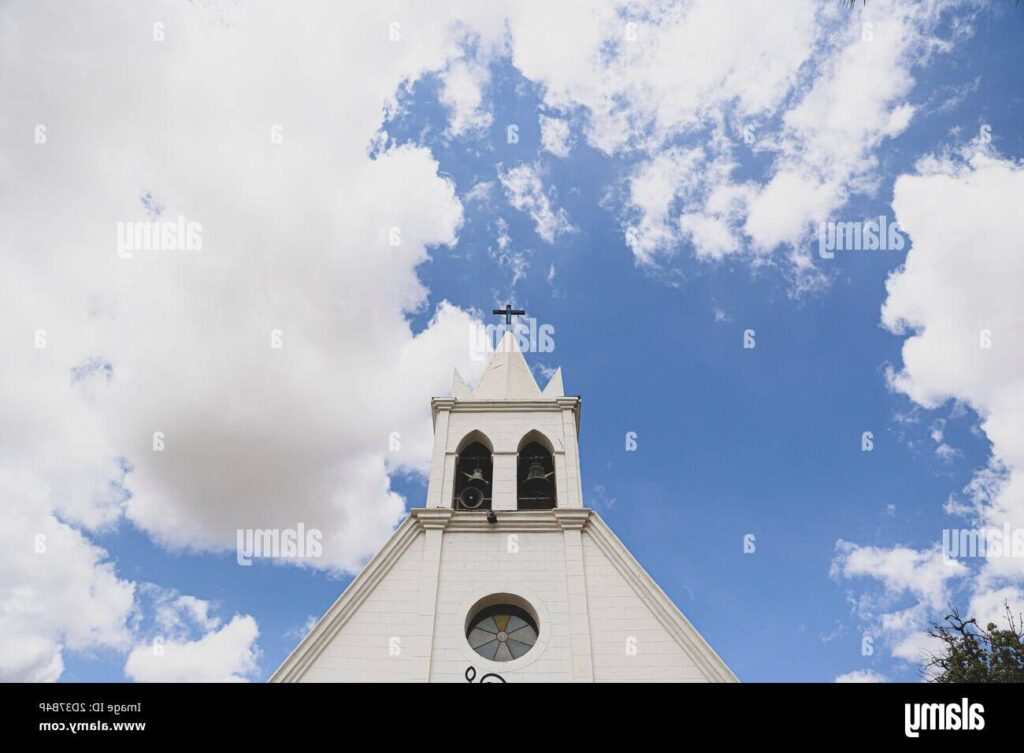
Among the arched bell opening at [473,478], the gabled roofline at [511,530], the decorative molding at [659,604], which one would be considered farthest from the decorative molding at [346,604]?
the decorative molding at [659,604]

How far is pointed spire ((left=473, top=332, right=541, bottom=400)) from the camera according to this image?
66.4 ft

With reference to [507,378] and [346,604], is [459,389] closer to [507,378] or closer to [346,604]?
[507,378]

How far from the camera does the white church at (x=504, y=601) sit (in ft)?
45.2

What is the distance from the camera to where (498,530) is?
16281mm

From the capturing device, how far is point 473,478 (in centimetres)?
1802

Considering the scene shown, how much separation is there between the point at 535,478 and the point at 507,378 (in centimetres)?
403

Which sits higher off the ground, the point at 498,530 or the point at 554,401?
the point at 554,401

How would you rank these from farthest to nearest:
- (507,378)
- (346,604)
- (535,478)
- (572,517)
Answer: (507,378)
(535,478)
(572,517)
(346,604)

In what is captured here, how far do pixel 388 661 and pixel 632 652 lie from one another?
5050mm

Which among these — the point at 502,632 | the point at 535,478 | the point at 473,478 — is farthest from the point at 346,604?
the point at 535,478

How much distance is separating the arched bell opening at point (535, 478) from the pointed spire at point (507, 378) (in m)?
1.70
